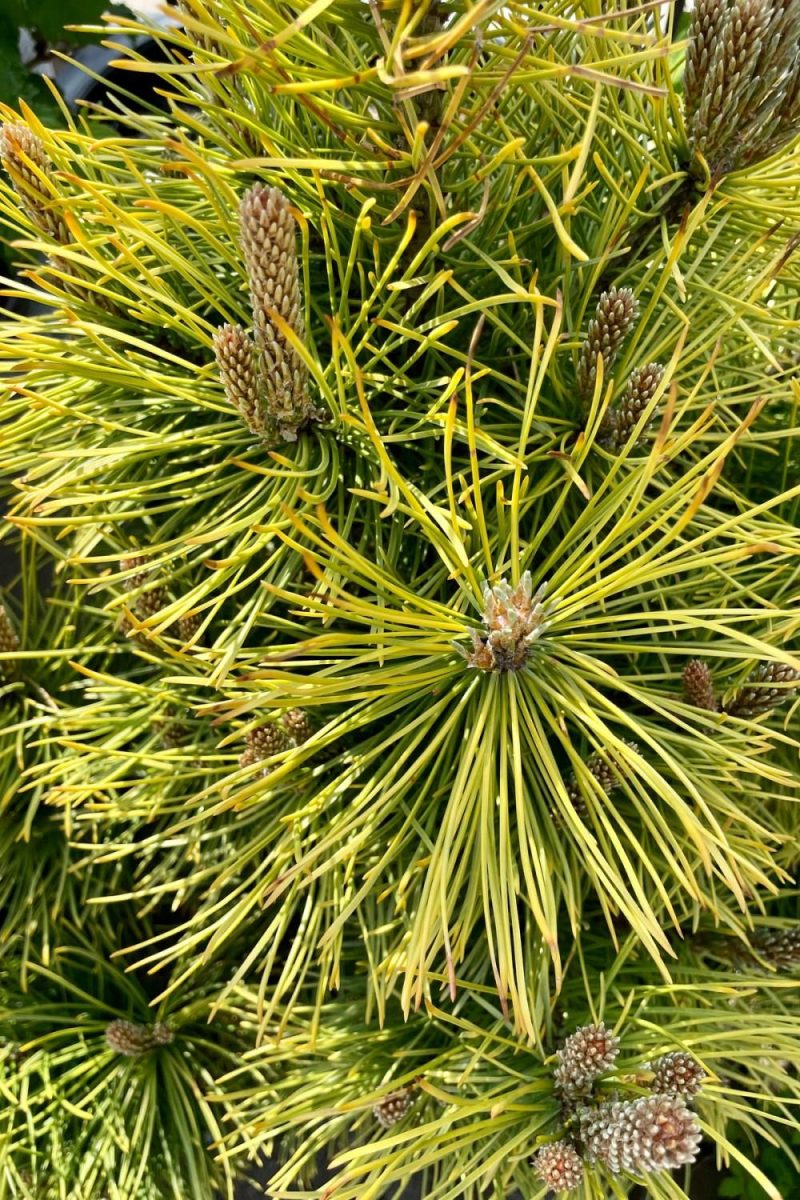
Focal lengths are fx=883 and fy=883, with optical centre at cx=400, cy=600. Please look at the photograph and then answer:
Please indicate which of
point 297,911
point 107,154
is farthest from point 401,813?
point 107,154

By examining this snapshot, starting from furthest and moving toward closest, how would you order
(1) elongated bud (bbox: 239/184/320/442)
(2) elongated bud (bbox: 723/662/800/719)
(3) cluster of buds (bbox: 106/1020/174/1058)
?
(3) cluster of buds (bbox: 106/1020/174/1058) → (2) elongated bud (bbox: 723/662/800/719) → (1) elongated bud (bbox: 239/184/320/442)

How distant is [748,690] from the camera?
413 millimetres

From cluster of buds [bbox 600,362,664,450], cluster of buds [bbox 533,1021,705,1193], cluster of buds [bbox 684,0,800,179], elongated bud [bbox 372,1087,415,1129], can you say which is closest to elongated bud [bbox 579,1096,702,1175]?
cluster of buds [bbox 533,1021,705,1193]

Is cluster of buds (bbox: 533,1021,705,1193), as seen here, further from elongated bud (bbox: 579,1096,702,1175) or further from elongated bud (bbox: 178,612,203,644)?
elongated bud (bbox: 178,612,203,644)

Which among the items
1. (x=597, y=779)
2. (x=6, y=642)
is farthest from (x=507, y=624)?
(x=6, y=642)

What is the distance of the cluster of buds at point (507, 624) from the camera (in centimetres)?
30

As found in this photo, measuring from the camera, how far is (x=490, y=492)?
15.6 inches

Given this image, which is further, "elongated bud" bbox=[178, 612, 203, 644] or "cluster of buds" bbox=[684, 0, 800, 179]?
"elongated bud" bbox=[178, 612, 203, 644]

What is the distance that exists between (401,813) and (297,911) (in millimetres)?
130

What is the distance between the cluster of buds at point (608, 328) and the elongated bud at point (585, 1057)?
0.27m

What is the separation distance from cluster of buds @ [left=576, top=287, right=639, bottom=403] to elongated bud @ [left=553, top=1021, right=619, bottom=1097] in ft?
0.87

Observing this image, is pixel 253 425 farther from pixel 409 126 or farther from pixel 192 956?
pixel 192 956

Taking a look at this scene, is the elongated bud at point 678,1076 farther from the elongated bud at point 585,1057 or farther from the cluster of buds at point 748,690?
the cluster of buds at point 748,690

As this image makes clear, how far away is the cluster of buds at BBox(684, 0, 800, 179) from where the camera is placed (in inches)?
11.8
